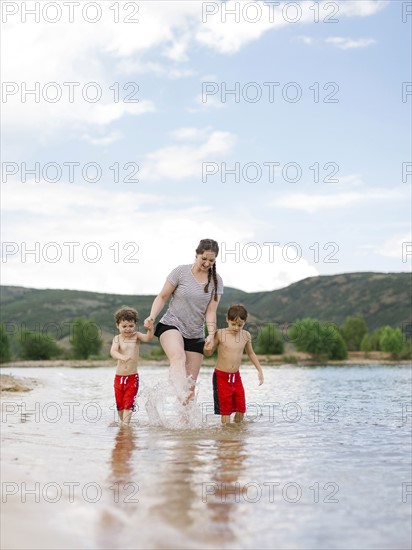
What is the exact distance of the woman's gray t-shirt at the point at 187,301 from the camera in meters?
8.77

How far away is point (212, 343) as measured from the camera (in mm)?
9094

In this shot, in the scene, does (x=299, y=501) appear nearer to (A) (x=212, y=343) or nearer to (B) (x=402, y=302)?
(A) (x=212, y=343)

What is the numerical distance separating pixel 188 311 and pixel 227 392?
1.50 meters

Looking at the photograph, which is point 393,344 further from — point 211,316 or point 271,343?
point 211,316

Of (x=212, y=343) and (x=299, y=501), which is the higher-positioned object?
(x=212, y=343)

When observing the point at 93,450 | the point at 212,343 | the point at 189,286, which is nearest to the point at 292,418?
the point at 212,343

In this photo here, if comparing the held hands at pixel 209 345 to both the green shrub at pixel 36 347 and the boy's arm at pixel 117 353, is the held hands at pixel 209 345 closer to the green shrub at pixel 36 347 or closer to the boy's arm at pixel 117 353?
the boy's arm at pixel 117 353

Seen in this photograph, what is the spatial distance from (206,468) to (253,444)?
5.82 ft

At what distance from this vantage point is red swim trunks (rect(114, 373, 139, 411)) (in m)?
9.66

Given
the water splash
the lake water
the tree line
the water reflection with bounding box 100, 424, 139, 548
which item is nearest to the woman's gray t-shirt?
the water splash

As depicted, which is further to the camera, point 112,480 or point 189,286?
point 189,286

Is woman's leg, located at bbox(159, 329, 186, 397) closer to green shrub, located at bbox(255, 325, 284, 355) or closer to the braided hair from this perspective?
the braided hair

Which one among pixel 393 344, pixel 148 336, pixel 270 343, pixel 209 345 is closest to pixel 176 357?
pixel 209 345

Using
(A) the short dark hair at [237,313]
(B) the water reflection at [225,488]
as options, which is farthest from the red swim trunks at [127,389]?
(B) the water reflection at [225,488]
